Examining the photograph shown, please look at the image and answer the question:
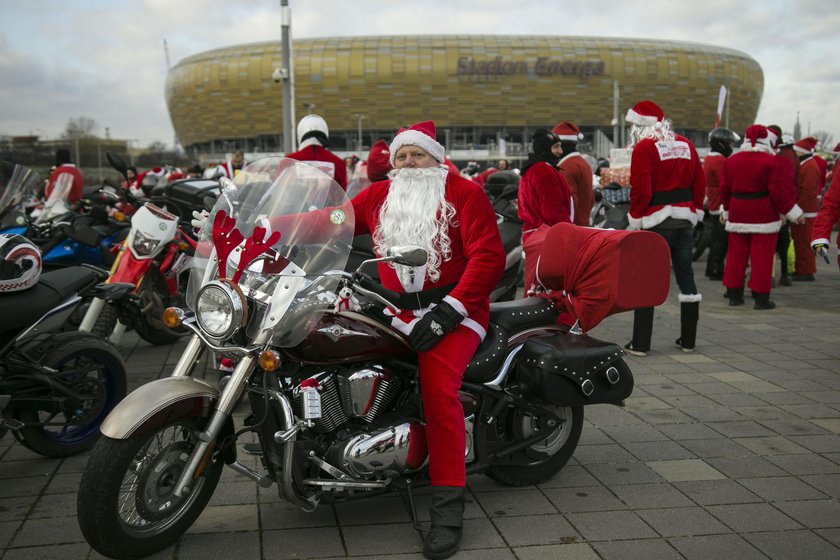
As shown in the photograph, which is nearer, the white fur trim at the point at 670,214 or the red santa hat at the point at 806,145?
the white fur trim at the point at 670,214

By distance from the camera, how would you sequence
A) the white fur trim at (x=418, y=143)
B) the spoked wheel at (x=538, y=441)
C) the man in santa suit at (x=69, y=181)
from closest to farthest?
the white fur trim at (x=418, y=143), the spoked wheel at (x=538, y=441), the man in santa suit at (x=69, y=181)

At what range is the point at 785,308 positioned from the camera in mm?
9852

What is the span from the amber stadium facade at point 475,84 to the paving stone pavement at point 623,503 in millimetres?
84283

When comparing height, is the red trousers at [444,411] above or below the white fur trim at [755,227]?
below

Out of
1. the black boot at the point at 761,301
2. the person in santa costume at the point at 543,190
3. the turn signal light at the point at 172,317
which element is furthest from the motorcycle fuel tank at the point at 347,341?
the black boot at the point at 761,301

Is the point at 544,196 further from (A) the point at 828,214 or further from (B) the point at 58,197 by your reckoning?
(B) the point at 58,197

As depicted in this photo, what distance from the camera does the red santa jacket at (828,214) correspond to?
6414mm

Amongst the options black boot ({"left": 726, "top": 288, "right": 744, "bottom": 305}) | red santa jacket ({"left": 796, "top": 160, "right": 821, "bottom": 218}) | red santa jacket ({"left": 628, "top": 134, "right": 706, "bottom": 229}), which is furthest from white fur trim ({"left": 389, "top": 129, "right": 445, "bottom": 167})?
red santa jacket ({"left": 796, "top": 160, "right": 821, "bottom": 218})

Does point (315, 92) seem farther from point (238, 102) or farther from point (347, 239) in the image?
point (347, 239)

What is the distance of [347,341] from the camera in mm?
3400

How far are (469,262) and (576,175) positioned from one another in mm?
4805

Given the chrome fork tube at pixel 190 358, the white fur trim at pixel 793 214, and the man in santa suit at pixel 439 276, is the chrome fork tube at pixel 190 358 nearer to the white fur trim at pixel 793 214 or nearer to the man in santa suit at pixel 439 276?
the man in santa suit at pixel 439 276

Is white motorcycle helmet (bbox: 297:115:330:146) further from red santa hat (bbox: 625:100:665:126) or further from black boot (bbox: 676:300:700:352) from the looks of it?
black boot (bbox: 676:300:700:352)

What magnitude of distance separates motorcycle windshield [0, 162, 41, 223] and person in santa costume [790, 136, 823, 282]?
10.3 m
